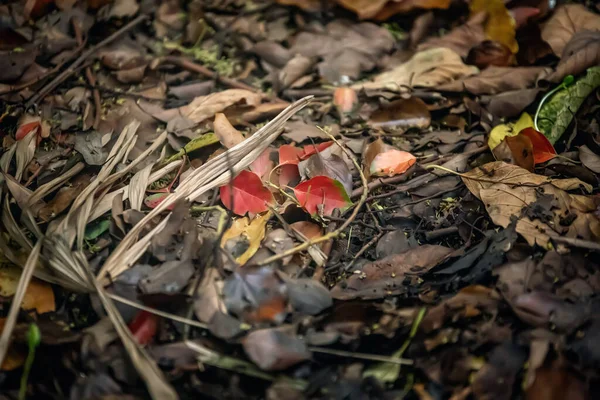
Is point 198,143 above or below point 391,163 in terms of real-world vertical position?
above

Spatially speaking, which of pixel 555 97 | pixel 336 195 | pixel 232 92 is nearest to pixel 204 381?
pixel 336 195

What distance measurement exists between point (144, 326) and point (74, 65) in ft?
3.68

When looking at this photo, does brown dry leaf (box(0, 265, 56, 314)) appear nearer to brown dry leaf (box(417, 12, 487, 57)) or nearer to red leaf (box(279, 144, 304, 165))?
red leaf (box(279, 144, 304, 165))

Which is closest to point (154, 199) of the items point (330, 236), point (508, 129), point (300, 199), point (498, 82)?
point (300, 199)

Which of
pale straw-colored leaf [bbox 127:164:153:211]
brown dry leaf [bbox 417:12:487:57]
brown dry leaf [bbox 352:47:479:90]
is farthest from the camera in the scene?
brown dry leaf [bbox 417:12:487:57]

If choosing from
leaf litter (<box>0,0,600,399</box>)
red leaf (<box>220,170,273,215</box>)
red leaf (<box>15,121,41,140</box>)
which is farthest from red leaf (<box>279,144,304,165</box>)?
red leaf (<box>15,121,41,140</box>)

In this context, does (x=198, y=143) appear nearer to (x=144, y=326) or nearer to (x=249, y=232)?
(x=249, y=232)

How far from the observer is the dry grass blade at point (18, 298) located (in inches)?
A: 39.8

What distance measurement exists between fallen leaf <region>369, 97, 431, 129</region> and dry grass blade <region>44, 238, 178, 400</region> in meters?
0.96

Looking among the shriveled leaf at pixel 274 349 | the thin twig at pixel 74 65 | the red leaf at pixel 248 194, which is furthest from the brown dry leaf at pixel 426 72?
the shriveled leaf at pixel 274 349

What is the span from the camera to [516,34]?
6.03ft

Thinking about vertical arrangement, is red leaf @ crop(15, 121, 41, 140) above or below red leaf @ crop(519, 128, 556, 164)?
above

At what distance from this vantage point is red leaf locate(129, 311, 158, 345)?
1.05 meters

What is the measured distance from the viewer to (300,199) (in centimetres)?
130
